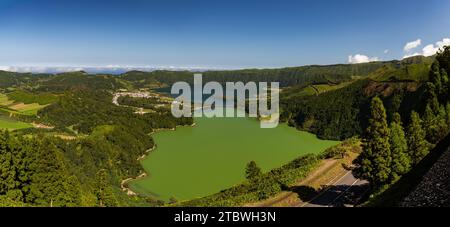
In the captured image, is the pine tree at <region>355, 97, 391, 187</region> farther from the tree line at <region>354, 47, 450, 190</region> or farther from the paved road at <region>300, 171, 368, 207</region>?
the paved road at <region>300, 171, 368, 207</region>

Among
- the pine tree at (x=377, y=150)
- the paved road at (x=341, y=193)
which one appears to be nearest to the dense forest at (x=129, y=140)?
the pine tree at (x=377, y=150)

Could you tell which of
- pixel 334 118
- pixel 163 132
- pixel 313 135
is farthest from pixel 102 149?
pixel 334 118

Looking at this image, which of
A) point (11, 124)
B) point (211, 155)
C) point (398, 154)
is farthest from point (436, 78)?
point (11, 124)

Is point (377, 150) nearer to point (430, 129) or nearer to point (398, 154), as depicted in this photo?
point (398, 154)

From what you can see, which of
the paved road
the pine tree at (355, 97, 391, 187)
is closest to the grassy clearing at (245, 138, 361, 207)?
the paved road
